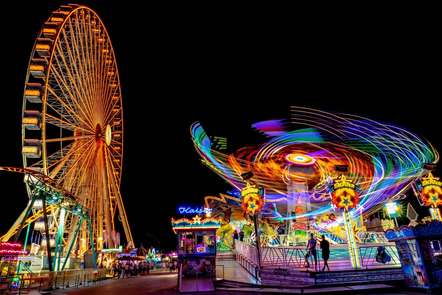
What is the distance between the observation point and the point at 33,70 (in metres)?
22.0

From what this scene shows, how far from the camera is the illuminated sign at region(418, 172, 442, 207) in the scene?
23.5 m

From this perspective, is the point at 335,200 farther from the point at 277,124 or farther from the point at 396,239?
the point at 277,124

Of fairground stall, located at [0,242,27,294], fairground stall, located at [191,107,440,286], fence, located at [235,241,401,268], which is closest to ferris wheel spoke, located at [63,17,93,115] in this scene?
fairground stall, located at [191,107,440,286]

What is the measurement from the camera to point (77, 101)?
26625 millimetres

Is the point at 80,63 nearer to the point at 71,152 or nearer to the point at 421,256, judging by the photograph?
the point at 71,152

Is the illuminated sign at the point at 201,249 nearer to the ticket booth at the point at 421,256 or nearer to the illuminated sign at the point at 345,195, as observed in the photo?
the illuminated sign at the point at 345,195

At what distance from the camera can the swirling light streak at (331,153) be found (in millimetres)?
22281

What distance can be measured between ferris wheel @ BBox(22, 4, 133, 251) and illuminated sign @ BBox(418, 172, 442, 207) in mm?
26313

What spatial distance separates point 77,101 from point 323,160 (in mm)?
22083

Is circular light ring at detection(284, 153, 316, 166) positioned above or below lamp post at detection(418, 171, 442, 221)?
above

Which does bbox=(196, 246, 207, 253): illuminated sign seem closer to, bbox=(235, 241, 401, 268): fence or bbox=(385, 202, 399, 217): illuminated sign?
bbox=(235, 241, 401, 268): fence

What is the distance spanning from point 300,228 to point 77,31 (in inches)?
969

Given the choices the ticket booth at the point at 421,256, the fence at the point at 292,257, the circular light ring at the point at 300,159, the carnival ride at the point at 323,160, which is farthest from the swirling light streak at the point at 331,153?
the ticket booth at the point at 421,256

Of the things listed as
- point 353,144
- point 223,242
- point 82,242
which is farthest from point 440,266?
point 82,242
